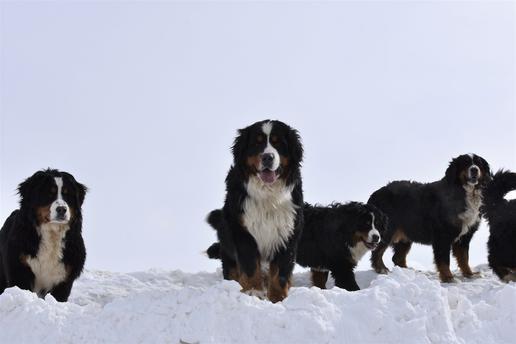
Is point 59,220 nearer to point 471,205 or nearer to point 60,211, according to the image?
point 60,211

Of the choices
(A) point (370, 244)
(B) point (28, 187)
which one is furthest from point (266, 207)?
(A) point (370, 244)

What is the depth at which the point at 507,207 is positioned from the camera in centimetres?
976

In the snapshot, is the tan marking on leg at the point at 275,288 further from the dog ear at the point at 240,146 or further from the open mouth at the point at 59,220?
the open mouth at the point at 59,220

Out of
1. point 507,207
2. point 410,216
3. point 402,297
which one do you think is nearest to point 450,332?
point 402,297

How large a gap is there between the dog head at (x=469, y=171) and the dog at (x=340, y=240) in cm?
136

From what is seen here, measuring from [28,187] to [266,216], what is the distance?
292 cm

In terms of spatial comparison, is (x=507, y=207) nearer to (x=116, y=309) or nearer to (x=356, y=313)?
(x=356, y=313)

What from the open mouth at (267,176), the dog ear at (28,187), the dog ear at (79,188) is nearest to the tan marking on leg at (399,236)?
the open mouth at (267,176)

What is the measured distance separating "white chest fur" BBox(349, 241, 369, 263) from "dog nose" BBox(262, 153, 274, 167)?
363cm

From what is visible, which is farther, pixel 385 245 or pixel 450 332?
pixel 385 245

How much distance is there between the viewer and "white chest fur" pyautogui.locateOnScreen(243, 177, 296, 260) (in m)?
7.46

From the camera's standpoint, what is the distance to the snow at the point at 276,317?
238 inches

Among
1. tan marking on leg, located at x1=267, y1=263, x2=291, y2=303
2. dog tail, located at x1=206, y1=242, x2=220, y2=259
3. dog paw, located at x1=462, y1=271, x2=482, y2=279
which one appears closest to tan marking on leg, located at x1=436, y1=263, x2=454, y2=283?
dog paw, located at x1=462, y1=271, x2=482, y2=279

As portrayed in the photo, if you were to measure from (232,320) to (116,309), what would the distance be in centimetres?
116
